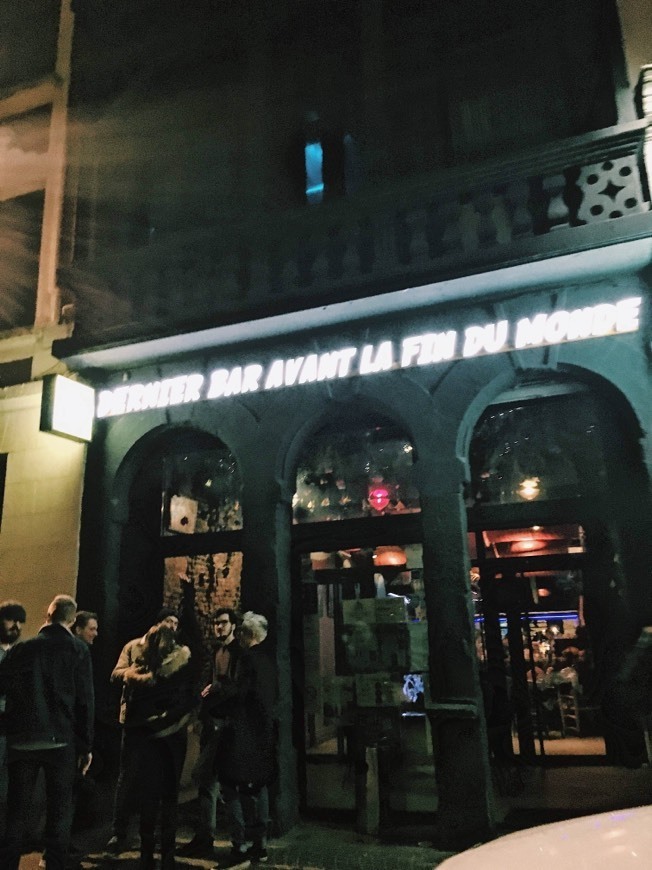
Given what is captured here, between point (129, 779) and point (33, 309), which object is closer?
point (129, 779)

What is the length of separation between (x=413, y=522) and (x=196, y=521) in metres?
2.96

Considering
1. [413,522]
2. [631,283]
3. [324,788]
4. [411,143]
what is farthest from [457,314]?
[324,788]

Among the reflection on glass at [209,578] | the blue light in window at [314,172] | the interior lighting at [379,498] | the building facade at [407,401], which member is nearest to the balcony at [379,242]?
the building facade at [407,401]

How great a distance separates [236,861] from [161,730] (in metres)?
A: 1.42

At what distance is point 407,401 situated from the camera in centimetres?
728

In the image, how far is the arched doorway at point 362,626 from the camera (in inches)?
271

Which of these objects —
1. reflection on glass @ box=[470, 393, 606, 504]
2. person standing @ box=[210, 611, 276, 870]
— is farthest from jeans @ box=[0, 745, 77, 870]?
reflection on glass @ box=[470, 393, 606, 504]

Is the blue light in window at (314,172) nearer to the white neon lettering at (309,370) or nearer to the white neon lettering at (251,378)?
the white neon lettering at (309,370)

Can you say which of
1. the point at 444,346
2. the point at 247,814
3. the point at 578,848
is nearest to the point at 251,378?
→ the point at 444,346

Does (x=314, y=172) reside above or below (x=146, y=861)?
above

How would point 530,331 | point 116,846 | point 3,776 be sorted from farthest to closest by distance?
point 530,331, point 116,846, point 3,776

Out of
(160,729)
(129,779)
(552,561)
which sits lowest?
(129,779)

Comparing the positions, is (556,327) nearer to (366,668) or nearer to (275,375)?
(275,375)

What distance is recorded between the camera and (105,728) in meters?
7.67
